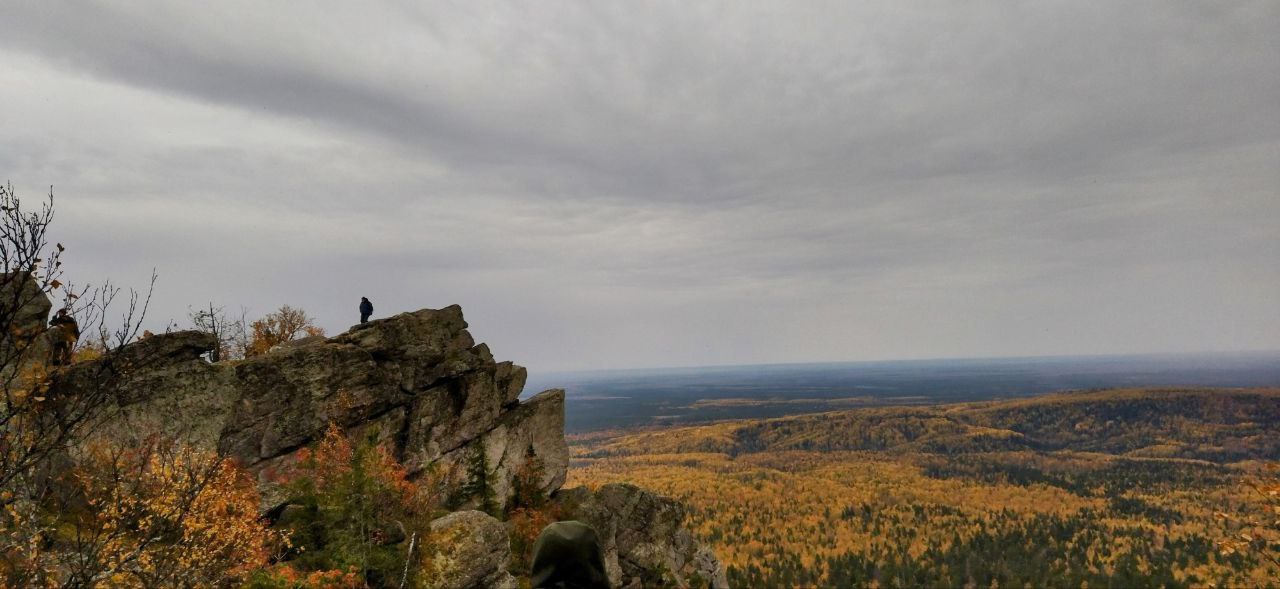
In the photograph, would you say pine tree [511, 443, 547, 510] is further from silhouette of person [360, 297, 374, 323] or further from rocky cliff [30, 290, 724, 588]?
silhouette of person [360, 297, 374, 323]

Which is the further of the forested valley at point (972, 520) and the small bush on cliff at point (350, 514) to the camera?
the forested valley at point (972, 520)

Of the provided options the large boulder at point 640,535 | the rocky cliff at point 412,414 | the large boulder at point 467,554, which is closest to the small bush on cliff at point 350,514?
the large boulder at point 467,554

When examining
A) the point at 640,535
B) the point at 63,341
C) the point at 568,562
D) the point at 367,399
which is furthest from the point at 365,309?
the point at 568,562

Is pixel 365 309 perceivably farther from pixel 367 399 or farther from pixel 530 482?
pixel 530 482

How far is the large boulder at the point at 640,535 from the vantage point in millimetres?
34688

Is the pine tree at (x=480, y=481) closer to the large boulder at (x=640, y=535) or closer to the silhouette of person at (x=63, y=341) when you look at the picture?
the large boulder at (x=640, y=535)

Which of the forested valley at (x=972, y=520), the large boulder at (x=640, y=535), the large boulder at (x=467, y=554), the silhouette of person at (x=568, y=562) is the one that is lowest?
the forested valley at (x=972, y=520)

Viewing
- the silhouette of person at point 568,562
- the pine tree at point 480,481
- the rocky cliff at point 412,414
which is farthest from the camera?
the pine tree at point 480,481

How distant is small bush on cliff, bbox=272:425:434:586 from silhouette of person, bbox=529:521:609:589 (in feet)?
66.7

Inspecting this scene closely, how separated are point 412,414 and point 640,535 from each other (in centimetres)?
1712

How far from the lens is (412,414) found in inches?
1225

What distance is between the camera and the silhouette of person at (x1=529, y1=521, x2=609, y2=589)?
6.05 metres

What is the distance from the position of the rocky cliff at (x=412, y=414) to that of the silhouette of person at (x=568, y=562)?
836 inches

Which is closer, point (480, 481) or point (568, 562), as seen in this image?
point (568, 562)
